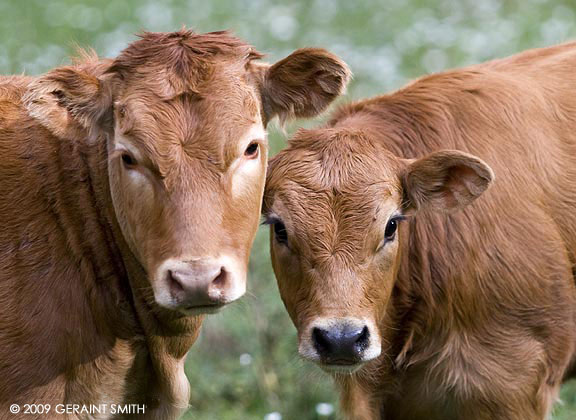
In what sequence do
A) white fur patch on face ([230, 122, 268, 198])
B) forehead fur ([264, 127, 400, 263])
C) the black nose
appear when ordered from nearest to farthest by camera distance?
1. white fur patch on face ([230, 122, 268, 198])
2. the black nose
3. forehead fur ([264, 127, 400, 263])

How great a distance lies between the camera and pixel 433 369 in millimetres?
6105

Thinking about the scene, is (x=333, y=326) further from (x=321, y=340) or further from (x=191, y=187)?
(x=191, y=187)

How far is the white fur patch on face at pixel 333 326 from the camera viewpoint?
5.51m

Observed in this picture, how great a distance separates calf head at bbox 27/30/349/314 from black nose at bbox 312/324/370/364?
69cm

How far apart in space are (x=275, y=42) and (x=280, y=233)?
28.6 feet


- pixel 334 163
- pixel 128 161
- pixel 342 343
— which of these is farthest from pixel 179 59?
pixel 342 343

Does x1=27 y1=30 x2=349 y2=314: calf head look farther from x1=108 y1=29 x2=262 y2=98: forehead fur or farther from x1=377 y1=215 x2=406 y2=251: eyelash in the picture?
x1=377 y1=215 x2=406 y2=251: eyelash

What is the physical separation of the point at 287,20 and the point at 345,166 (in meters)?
9.69

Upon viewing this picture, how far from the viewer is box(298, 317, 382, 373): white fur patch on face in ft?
18.1

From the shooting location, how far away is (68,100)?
5.35 meters

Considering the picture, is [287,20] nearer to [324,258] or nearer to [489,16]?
[489,16]

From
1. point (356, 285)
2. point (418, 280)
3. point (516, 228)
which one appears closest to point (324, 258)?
point (356, 285)

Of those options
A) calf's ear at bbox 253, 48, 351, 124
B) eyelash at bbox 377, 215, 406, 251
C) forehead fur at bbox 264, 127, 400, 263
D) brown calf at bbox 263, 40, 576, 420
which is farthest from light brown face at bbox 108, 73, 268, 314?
eyelash at bbox 377, 215, 406, 251

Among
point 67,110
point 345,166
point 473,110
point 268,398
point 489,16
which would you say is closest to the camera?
point 67,110
